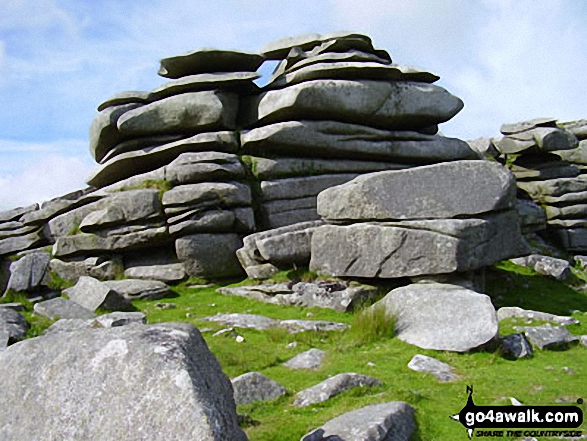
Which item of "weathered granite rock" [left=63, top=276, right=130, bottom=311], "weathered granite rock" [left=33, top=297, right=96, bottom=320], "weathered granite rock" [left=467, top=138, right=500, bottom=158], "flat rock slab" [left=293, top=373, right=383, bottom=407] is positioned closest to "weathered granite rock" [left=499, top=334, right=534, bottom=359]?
"flat rock slab" [left=293, top=373, right=383, bottom=407]

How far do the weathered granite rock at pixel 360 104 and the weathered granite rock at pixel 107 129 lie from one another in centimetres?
626

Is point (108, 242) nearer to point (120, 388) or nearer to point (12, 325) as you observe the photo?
point (12, 325)

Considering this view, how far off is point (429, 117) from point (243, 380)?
21255 mm

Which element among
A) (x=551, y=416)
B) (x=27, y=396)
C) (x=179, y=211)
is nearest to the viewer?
(x=27, y=396)

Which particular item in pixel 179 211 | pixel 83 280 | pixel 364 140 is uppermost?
pixel 364 140

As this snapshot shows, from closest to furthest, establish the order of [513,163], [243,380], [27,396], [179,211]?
[27,396] → [243,380] → [179,211] → [513,163]

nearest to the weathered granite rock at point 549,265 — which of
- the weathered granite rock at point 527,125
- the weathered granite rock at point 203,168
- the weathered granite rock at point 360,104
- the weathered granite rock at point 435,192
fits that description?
the weathered granite rock at point 435,192

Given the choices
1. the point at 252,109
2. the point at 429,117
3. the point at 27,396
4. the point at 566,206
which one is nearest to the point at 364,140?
the point at 429,117

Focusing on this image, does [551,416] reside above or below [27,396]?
below

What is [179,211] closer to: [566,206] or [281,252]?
[281,252]

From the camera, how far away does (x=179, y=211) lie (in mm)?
22406

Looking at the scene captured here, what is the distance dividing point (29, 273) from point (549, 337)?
16893 mm

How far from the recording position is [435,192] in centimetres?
1677

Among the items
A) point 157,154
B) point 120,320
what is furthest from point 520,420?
point 157,154
